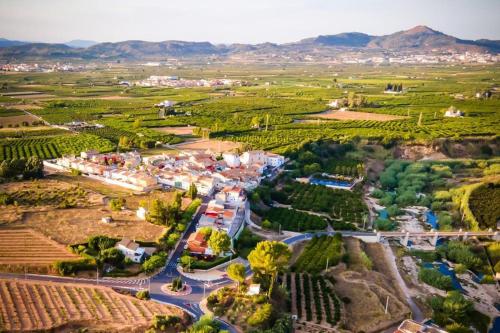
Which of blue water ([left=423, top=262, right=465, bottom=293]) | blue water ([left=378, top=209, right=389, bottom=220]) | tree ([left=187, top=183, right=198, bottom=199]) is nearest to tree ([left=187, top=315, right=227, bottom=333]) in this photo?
tree ([left=187, top=183, right=198, bottom=199])

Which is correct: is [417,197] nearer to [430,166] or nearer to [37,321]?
[430,166]

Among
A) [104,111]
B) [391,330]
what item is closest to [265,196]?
[391,330]

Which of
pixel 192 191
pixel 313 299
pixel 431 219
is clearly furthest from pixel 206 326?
pixel 431 219

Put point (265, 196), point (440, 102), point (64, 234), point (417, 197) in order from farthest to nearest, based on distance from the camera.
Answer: point (440, 102) < point (417, 197) < point (265, 196) < point (64, 234)

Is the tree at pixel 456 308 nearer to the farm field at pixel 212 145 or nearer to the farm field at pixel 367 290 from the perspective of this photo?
the farm field at pixel 367 290

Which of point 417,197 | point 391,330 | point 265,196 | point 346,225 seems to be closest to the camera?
point 391,330

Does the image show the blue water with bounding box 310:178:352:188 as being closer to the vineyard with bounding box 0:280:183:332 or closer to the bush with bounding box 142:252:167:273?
the bush with bounding box 142:252:167:273

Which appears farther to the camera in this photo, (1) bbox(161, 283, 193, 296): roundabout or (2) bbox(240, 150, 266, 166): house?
(2) bbox(240, 150, 266, 166): house
